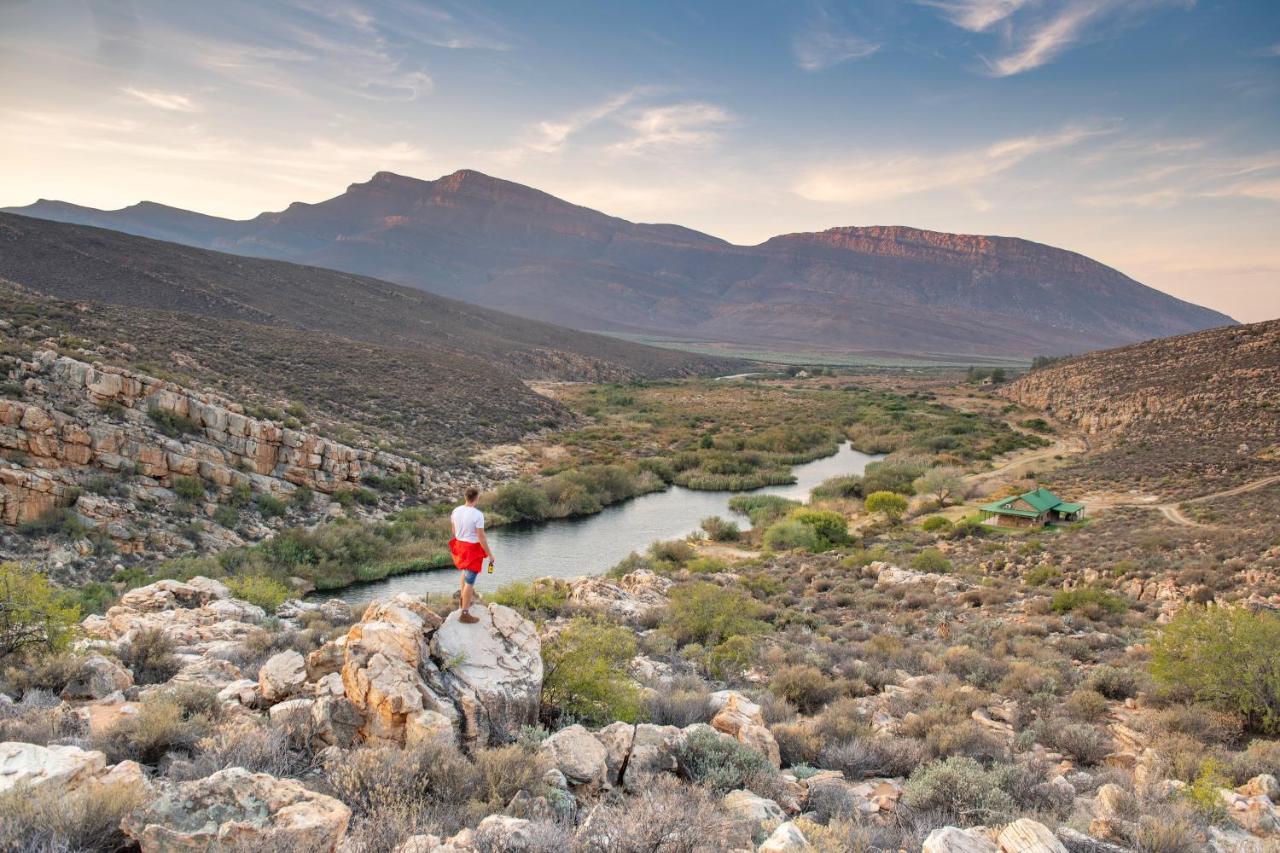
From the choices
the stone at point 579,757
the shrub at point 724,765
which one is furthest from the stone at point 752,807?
the stone at point 579,757

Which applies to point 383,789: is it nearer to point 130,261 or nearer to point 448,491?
point 448,491

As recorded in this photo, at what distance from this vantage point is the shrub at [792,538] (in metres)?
28.6

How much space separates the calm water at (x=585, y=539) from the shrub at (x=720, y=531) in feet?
5.26

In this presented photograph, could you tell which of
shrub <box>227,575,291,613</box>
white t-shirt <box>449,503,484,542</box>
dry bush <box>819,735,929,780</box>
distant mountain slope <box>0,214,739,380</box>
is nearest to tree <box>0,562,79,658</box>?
white t-shirt <box>449,503,484,542</box>

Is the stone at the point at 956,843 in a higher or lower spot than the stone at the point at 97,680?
higher

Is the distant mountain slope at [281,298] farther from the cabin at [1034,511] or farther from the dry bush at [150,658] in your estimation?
the dry bush at [150,658]

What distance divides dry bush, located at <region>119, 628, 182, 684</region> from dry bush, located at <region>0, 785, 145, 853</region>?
17.1 feet

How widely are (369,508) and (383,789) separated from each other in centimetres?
2557

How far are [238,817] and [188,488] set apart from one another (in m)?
22.6

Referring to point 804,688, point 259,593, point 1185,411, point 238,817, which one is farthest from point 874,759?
point 1185,411

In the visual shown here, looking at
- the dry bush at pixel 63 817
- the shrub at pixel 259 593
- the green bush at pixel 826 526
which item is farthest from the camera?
the green bush at pixel 826 526

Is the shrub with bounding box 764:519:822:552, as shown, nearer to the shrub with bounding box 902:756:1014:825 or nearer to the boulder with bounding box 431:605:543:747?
the shrub with bounding box 902:756:1014:825

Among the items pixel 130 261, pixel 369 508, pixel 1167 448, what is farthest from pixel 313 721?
pixel 130 261

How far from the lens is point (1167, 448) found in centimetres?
3925
